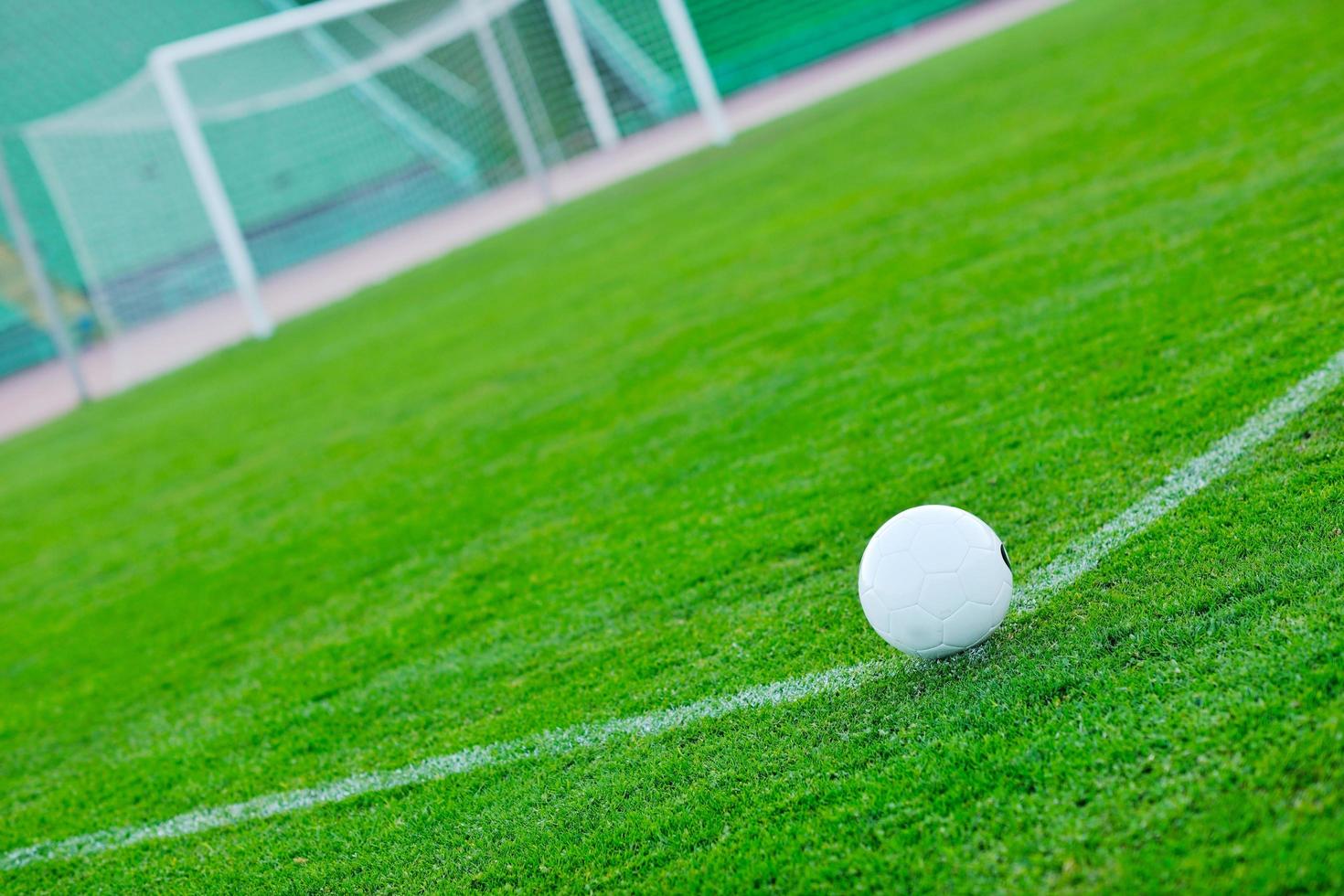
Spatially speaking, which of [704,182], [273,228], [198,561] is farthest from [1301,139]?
[273,228]

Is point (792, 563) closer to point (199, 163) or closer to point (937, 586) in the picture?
point (937, 586)

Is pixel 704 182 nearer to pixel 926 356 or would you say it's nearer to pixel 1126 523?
pixel 926 356

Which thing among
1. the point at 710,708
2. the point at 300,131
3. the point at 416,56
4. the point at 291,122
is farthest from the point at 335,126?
the point at 710,708

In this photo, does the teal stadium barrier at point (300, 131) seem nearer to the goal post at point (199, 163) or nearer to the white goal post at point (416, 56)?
the white goal post at point (416, 56)

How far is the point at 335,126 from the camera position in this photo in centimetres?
1964

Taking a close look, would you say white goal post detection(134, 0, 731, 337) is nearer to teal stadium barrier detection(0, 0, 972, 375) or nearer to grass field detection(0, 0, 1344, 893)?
teal stadium barrier detection(0, 0, 972, 375)

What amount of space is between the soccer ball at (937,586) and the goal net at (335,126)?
40.4ft

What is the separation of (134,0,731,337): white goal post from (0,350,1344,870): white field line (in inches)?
435

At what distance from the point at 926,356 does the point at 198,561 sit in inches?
151

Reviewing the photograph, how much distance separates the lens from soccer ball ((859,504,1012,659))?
2725mm

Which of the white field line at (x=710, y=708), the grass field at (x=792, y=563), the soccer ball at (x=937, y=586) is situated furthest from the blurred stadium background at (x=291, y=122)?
the soccer ball at (x=937, y=586)

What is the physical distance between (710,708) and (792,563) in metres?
0.80

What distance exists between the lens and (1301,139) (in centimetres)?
600

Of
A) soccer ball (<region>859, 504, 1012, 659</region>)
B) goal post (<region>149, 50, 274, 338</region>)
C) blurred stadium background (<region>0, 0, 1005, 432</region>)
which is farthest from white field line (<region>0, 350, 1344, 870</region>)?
blurred stadium background (<region>0, 0, 1005, 432</region>)
